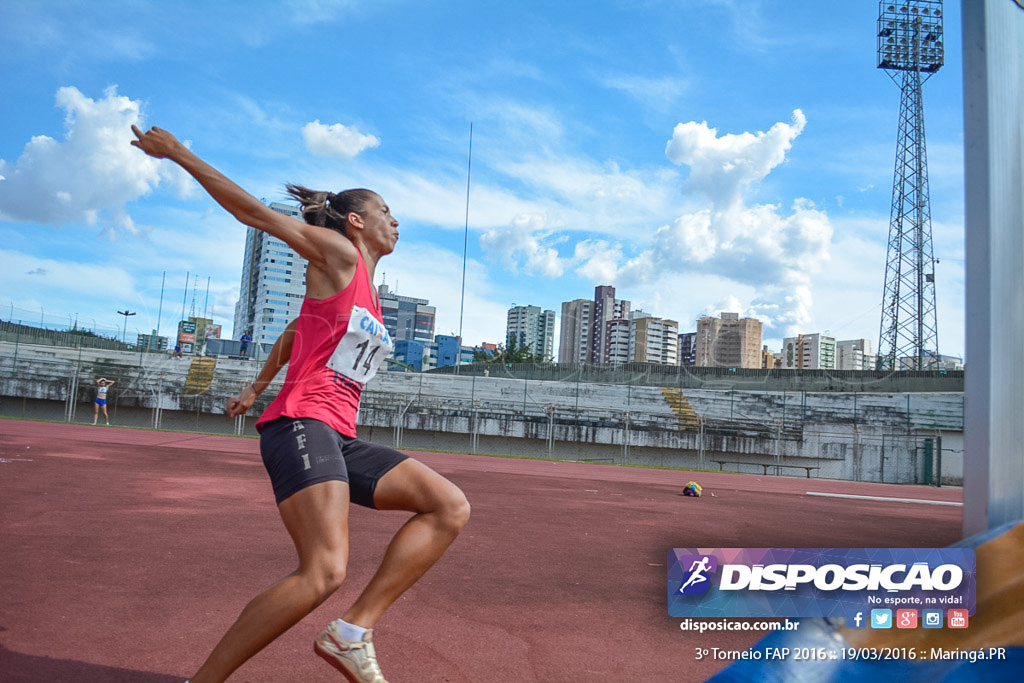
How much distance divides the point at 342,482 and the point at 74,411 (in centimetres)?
2790

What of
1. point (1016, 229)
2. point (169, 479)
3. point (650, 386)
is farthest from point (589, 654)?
point (650, 386)

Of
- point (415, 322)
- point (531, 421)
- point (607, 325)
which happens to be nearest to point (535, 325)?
point (607, 325)

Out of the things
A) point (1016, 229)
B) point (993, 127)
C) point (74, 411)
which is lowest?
point (74, 411)

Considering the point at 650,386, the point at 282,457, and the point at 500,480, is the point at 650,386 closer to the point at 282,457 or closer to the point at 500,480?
the point at 500,480

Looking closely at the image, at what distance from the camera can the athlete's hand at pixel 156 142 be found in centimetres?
221

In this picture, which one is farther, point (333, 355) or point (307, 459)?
point (333, 355)

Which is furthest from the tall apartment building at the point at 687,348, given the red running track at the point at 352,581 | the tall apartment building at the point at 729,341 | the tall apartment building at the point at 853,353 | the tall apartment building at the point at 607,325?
the red running track at the point at 352,581

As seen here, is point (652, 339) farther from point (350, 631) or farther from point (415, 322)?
point (350, 631)

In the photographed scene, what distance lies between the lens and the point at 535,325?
17712 cm

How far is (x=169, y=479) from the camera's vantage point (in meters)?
8.84

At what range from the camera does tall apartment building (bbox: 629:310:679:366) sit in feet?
495

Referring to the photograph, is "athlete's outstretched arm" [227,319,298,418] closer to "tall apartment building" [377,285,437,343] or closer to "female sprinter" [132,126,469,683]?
"female sprinter" [132,126,469,683]

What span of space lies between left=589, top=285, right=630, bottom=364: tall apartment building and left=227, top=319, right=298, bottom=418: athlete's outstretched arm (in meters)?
148

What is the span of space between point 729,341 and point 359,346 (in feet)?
360
